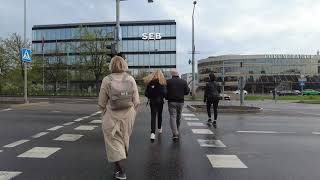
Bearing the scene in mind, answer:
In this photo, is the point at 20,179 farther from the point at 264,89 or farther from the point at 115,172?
the point at 264,89

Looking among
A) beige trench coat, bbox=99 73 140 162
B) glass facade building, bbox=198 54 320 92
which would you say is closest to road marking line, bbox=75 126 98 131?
beige trench coat, bbox=99 73 140 162

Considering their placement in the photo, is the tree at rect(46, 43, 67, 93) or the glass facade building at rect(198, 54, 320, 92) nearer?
the tree at rect(46, 43, 67, 93)

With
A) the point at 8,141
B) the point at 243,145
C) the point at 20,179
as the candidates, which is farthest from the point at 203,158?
the point at 8,141

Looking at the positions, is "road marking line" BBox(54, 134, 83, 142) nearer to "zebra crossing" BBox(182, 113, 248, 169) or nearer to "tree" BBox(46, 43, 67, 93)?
"zebra crossing" BBox(182, 113, 248, 169)

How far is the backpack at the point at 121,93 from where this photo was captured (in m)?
7.42

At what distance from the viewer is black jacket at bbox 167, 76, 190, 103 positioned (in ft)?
42.1

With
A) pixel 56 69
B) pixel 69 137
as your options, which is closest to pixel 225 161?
pixel 69 137

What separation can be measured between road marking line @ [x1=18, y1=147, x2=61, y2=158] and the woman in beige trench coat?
8.22ft

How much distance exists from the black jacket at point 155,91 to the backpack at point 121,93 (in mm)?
4864

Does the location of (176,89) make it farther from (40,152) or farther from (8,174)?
(8,174)

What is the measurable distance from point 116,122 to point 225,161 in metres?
2.65

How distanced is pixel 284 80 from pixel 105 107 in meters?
130

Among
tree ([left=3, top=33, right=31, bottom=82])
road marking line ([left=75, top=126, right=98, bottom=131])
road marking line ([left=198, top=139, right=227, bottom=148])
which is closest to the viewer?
road marking line ([left=198, top=139, right=227, bottom=148])

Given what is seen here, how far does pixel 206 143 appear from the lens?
11.8 m
